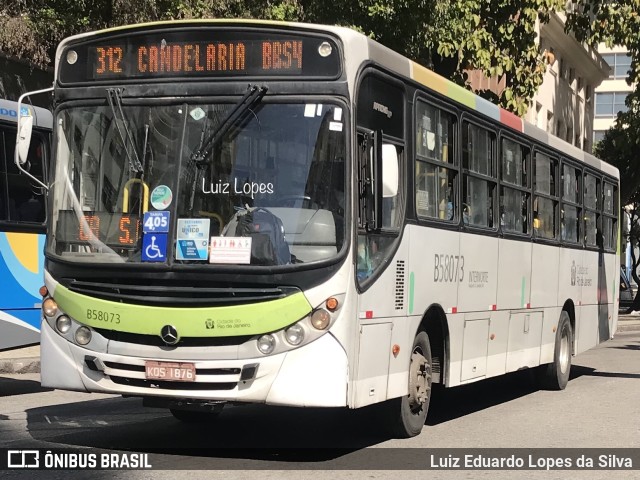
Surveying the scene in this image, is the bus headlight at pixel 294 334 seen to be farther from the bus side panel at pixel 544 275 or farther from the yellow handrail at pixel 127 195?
the bus side panel at pixel 544 275

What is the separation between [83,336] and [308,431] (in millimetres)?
2506

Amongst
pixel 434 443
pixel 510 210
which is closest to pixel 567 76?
pixel 510 210

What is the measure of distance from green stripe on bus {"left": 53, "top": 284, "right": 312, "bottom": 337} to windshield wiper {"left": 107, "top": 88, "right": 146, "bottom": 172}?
0.98 meters

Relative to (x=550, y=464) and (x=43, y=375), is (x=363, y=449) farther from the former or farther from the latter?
(x=43, y=375)

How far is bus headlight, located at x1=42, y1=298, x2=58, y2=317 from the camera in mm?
8375

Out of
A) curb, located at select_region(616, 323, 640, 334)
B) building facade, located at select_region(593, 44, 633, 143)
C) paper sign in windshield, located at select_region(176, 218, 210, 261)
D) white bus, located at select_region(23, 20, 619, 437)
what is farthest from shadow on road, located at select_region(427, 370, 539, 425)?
building facade, located at select_region(593, 44, 633, 143)

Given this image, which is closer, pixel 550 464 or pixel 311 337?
pixel 311 337

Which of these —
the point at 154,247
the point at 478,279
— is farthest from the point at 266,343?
the point at 478,279

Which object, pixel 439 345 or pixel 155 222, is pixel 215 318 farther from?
pixel 439 345

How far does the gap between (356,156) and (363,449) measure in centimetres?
235

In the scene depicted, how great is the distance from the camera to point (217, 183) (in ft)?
26.1

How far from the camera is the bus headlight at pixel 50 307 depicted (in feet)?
27.5

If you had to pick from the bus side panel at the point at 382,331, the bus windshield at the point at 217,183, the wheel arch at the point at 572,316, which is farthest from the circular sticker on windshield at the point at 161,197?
the wheel arch at the point at 572,316

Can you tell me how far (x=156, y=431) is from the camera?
9703 millimetres
